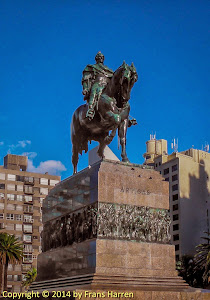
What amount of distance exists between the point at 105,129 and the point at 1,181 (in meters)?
76.5

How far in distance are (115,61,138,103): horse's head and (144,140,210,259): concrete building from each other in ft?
258

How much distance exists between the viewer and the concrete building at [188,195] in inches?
4016

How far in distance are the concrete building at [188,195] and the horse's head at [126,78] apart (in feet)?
258

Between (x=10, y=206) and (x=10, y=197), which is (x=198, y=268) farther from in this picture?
(x=10, y=197)

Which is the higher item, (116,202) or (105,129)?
(105,129)

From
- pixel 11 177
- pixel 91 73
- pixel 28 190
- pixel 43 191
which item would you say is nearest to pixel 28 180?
pixel 28 190

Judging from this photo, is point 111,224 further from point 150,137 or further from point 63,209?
point 150,137

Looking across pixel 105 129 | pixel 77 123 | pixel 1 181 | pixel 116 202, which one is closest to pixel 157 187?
pixel 116 202

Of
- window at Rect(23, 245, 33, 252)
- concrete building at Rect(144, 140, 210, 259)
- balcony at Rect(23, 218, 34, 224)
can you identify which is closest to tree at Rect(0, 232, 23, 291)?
window at Rect(23, 245, 33, 252)

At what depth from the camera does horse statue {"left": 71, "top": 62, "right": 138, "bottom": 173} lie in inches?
950

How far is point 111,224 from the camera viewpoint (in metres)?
22.3

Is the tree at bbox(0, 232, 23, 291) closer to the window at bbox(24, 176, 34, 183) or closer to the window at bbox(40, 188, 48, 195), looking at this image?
the window at bbox(24, 176, 34, 183)

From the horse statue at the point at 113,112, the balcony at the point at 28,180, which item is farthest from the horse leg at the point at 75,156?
the balcony at the point at 28,180

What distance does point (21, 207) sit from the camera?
100m
